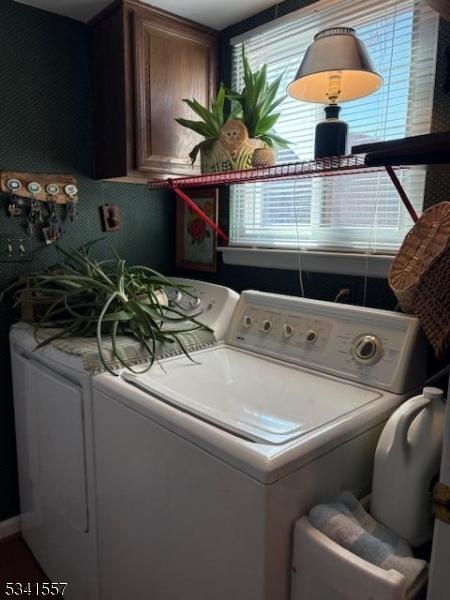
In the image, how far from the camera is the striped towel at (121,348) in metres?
1.23

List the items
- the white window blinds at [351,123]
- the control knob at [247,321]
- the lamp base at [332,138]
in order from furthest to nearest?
1. the control knob at [247,321]
2. the white window blinds at [351,123]
3. the lamp base at [332,138]

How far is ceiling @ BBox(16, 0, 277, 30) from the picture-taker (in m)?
1.68

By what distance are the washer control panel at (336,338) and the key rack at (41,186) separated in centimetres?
94

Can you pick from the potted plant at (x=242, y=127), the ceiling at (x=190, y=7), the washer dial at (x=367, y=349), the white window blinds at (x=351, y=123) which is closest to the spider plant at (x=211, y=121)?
the potted plant at (x=242, y=127)

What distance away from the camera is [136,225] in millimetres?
2117

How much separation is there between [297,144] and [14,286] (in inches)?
52.0

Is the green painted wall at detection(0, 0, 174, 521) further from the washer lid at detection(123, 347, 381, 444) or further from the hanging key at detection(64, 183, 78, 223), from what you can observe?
the washer lid at detection(123, 347, 381, 444)

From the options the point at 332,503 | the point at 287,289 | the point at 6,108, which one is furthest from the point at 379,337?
the point at 6,108

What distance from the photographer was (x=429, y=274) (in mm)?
962

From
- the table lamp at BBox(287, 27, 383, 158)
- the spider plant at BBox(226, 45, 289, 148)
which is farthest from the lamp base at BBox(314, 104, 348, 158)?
the spider plant at BBox(226, 45, 289, 148)

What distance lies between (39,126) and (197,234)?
838mm

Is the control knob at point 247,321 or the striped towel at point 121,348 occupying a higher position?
the control knob at point 247,321

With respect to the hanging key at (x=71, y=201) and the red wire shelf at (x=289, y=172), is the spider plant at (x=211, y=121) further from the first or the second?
the hanging key at (x=71, y=201)

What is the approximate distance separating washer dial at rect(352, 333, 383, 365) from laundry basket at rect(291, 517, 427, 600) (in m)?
0.51
